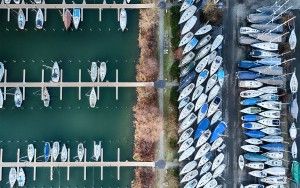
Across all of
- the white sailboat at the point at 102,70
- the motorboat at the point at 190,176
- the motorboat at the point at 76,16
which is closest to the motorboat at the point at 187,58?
the white sailboat at the point at 102,70

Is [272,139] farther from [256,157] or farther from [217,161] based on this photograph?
[217,161]

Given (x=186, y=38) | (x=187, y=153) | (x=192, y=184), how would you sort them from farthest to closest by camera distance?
(x=186, y=38)
(x=187, y=153)
(x=192, y=184)

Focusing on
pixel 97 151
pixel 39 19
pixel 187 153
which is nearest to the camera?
pixel 187 153

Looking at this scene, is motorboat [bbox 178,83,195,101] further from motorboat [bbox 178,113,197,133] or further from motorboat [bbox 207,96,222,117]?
motorboat [bbox 207,96,222,117]

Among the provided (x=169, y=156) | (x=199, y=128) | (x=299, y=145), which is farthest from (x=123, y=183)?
(x=299, y=145)

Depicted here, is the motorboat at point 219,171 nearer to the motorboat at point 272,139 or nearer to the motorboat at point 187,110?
the motorboat at point 272,139

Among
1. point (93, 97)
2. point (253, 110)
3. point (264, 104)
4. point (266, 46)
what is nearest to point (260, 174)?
point (253, 110)

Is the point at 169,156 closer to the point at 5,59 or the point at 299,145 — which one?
the point at 299,145

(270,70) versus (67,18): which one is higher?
(67,18)
